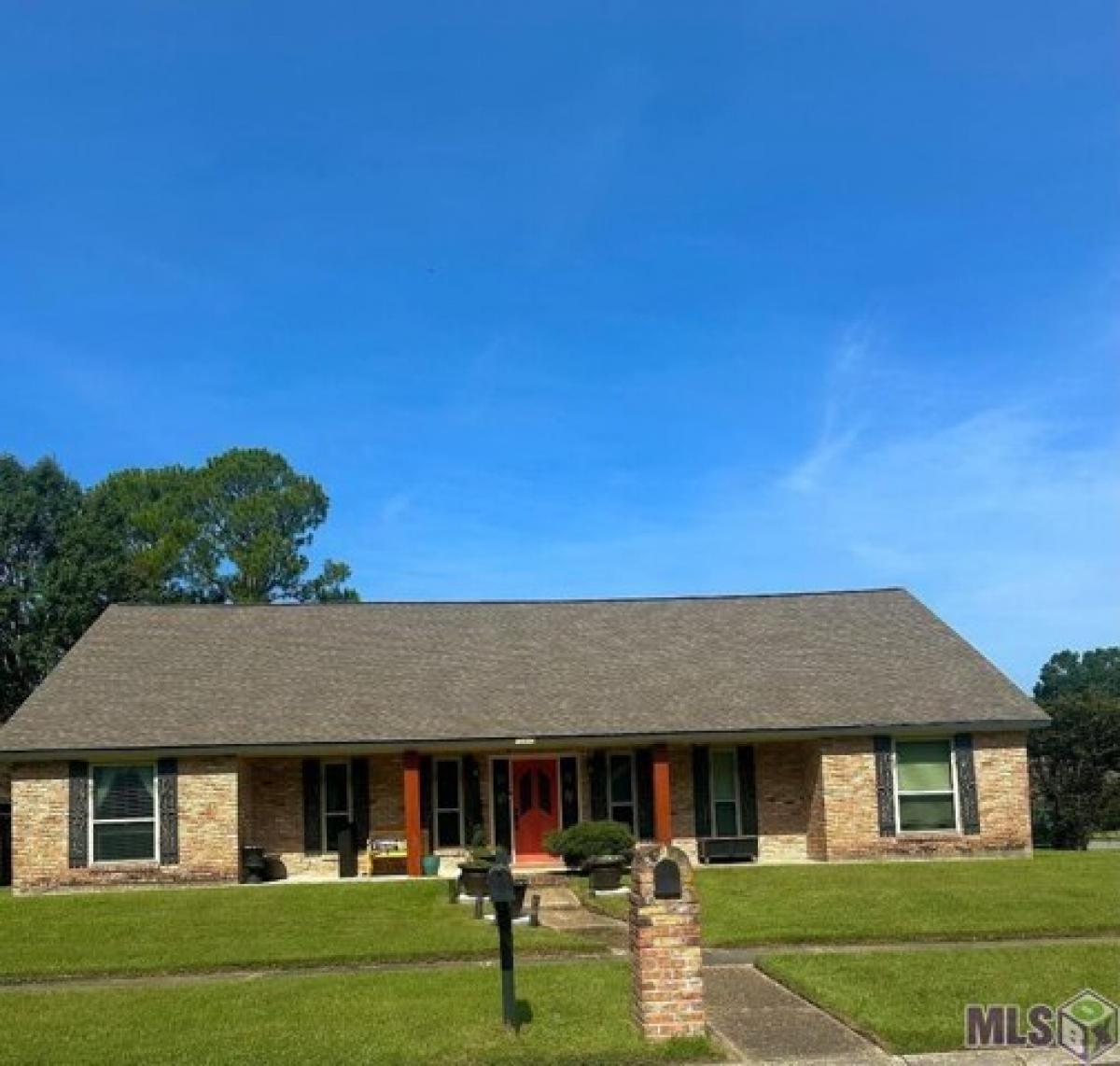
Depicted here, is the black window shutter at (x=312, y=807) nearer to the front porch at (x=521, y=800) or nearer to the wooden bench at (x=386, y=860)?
the front porch at (x=521, y=800)

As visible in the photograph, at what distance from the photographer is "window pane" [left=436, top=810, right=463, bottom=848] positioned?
2545 centimetres

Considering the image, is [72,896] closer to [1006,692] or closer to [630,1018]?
[630,1018]

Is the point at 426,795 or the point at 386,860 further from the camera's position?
the point at 426,795

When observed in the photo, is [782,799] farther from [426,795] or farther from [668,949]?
[668,949]

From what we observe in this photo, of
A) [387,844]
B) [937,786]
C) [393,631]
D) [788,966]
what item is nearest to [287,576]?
[393,631]

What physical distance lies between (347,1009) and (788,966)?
4.22 meters

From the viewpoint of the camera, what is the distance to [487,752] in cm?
2570

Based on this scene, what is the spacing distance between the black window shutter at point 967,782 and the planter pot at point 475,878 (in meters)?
10.1

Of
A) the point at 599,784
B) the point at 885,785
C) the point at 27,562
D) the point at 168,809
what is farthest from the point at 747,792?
the point at 27,562

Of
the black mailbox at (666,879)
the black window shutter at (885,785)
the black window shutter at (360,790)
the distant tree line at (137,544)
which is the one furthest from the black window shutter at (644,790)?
the distant tree line at (137,544)

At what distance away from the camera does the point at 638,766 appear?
26.0 m

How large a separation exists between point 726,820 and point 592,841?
465cm

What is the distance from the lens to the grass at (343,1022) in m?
9.11

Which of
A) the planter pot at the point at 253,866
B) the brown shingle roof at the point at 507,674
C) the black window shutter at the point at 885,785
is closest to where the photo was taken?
the planter pot at the point at 253,866
